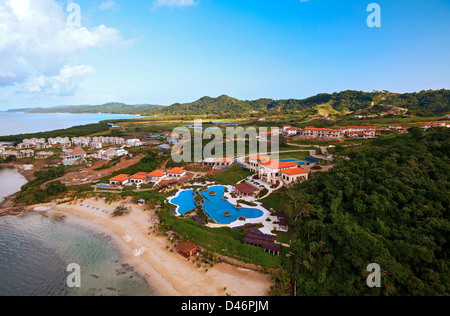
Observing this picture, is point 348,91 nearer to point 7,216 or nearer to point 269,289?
point 269,289

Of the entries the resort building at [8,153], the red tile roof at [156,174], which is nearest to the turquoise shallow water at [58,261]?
the red tile roof at [156,174]

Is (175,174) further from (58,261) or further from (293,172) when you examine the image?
(58,261)

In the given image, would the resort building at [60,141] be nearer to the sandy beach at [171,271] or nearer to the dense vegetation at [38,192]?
the dense vegetation at [38,192]

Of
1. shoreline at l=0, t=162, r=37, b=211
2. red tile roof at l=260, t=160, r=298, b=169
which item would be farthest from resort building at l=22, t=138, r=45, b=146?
red tile roof at l=260, t=160, r=298, b=169

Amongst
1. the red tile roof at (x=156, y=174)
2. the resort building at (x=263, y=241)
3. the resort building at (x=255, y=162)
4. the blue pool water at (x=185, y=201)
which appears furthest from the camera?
Result: the red tile roof at (x=156, y=174)

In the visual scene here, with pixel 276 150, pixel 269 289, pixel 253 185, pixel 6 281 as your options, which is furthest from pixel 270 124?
pixel 6 281

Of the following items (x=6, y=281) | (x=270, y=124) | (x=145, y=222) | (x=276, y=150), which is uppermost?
(x=270, y=124)
